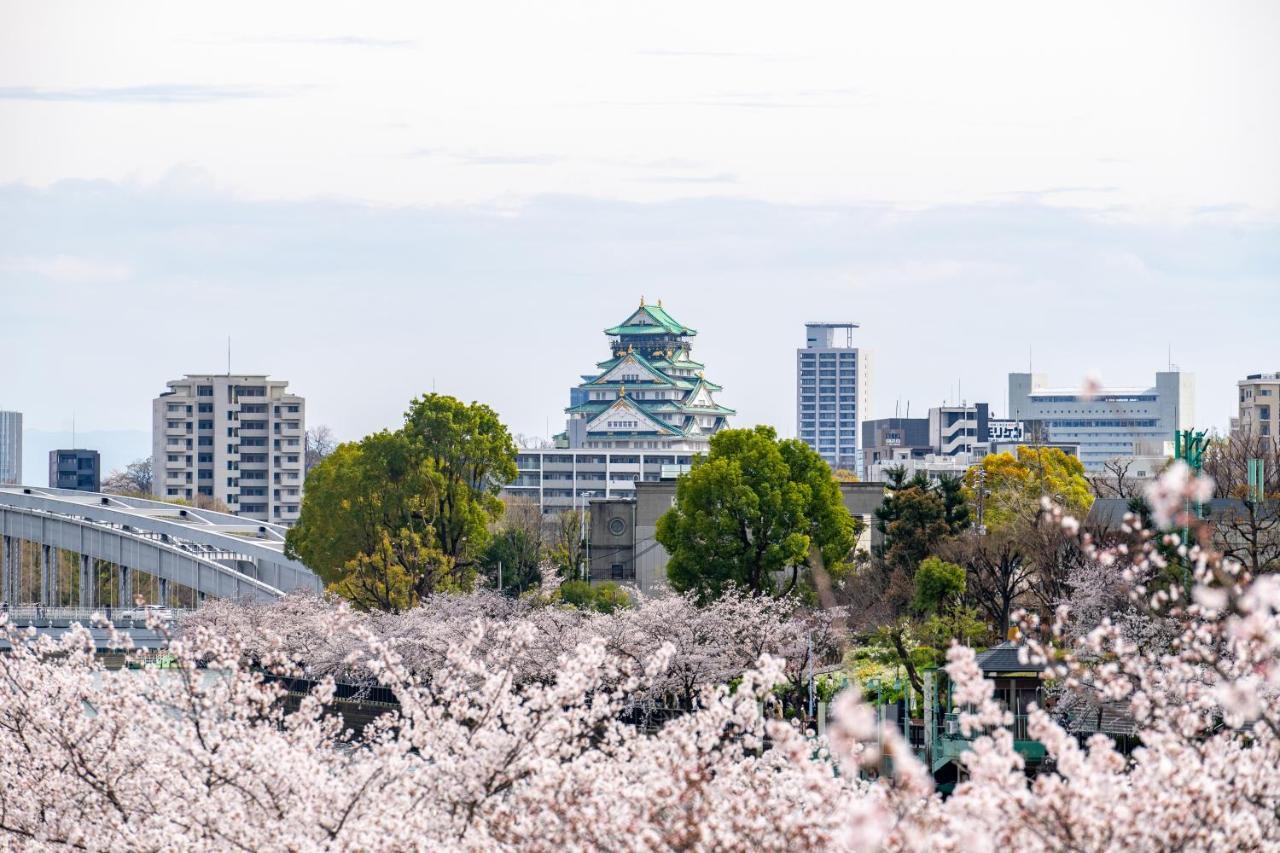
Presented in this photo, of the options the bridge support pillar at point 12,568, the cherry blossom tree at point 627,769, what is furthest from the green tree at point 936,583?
the bridge support pillar at point 12,568

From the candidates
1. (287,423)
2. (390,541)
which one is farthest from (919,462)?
(390,541)

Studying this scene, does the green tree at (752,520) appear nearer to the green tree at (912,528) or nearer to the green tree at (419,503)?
the green tree at (912,528)

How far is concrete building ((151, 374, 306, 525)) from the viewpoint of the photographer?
12050 cm

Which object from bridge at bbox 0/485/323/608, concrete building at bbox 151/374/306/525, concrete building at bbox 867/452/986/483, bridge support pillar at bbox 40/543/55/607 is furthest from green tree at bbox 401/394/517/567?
concrete building at bbox 151/374/306/525

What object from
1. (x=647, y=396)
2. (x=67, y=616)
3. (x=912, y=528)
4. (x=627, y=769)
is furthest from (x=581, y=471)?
(x=627, y=769)

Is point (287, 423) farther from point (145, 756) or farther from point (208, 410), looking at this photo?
point (145, 756)

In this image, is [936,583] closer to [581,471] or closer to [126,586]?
[126,586]

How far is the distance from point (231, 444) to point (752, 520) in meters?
85.4

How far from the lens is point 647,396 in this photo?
458 ft

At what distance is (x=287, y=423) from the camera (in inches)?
4761

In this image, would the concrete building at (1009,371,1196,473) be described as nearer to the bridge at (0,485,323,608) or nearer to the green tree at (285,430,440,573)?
the bridge at (0,485,323,608)

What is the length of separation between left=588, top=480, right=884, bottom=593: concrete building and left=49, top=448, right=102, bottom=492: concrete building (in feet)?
344

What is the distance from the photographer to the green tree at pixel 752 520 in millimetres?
39500

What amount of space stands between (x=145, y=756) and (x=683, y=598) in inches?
776
